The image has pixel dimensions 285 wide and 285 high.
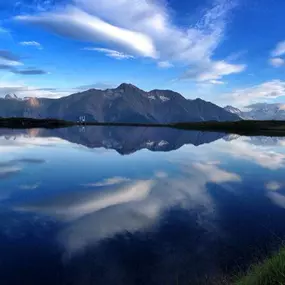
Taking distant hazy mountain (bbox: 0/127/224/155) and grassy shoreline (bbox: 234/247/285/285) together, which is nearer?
grassy shoreline (bbox: 234/247/285/285)

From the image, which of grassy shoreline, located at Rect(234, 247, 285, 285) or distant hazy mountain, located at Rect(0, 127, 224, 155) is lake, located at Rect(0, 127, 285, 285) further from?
distant hazy mountain, located at Rect(0, 127, 224, 155)

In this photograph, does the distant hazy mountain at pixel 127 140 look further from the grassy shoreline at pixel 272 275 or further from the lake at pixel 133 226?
the grassy shoreline at pixel 272 275

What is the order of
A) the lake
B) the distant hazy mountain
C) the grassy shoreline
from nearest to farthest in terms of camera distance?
the grassy shoreline, the lake, the distant hazy mountain

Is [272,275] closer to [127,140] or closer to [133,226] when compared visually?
[133,226]

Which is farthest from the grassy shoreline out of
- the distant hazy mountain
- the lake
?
the distant hazy mountain

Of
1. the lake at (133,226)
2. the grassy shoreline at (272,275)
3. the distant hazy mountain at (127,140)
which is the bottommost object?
the distant hazy mountain at (127,140)

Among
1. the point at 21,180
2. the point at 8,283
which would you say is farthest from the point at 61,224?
the point at 21,180

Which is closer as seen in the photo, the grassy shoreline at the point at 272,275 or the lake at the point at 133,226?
the grassy shoreline at the point at 272,275

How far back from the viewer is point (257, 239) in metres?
19.6

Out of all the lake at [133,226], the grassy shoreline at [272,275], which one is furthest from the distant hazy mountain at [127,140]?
the grassy shoreline at [272,275]

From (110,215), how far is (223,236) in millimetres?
7777

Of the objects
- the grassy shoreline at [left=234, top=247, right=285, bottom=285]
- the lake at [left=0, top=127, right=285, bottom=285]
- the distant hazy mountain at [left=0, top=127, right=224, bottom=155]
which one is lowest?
the distant hazy mountain at [left=0, top=127, right=224, bottom=155]

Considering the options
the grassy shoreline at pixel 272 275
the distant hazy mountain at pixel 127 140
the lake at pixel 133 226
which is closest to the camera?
the grassy shoreline at pixel 272 275

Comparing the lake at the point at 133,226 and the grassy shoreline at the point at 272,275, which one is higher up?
the grassy shoreline at the point at 272,275
